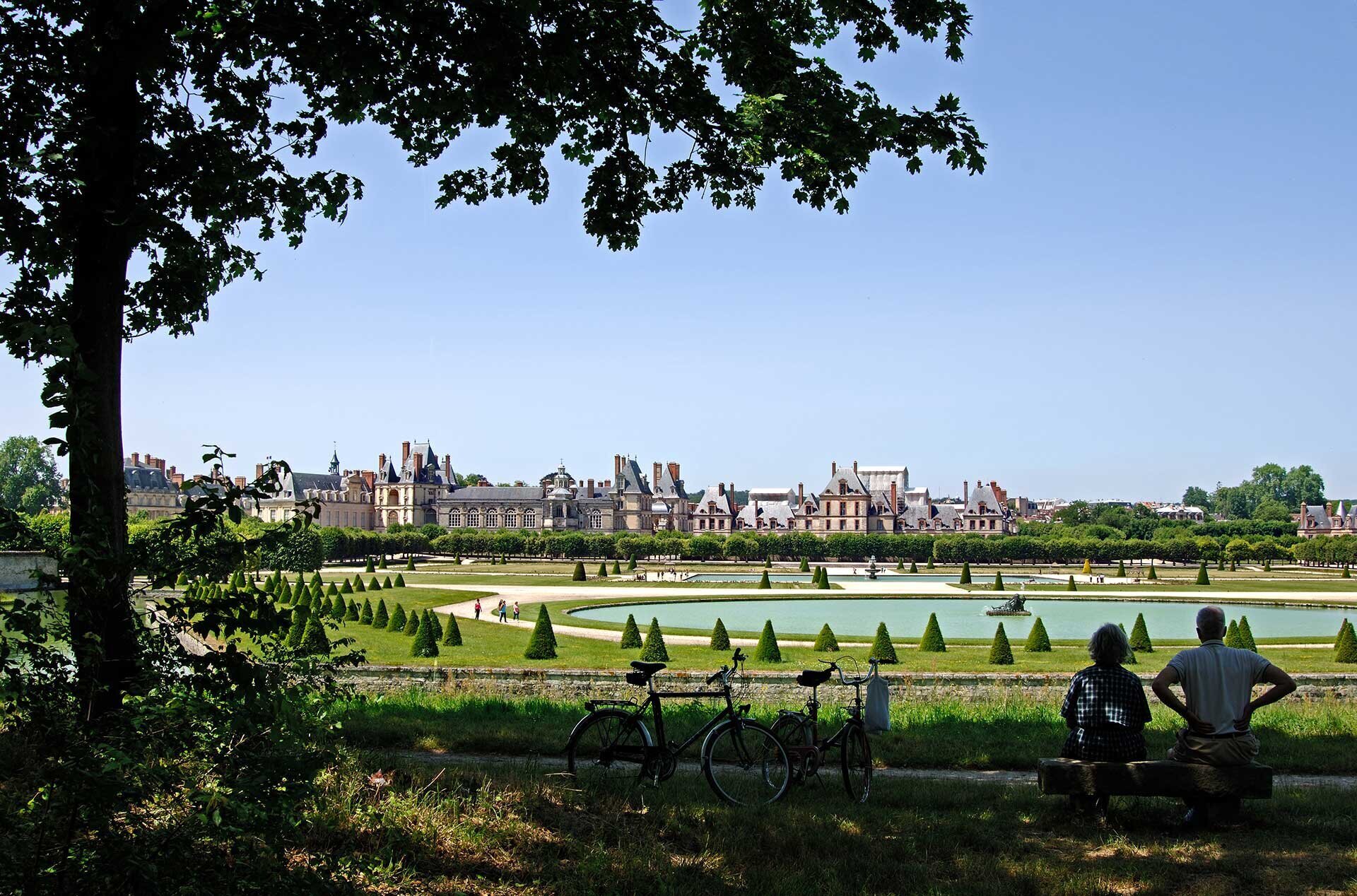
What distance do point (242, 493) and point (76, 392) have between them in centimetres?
50

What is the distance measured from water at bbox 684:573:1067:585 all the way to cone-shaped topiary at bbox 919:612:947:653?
22887 millimetres

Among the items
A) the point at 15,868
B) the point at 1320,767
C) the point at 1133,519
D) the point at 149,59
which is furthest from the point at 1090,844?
the point at 1133,519

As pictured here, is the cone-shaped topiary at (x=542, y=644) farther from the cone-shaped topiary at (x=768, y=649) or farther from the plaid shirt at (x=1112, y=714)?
the plaid shirt at (x=1112, y=714)

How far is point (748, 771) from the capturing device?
6.00 m

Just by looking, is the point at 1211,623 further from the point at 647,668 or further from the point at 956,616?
the point at 956,616

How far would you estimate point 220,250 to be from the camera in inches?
227

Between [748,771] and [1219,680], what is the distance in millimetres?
2477

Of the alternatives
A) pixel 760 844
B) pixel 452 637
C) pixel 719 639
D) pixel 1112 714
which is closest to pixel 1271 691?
pixel 1112 714

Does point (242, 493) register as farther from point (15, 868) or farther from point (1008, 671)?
point (1008, 671)

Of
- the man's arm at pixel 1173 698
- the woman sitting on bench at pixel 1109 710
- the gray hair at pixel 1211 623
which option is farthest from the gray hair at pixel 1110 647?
the gray hair at pixel 1211 623

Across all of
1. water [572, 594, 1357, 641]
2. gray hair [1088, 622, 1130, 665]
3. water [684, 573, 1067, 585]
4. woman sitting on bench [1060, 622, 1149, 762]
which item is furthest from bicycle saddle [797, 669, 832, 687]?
water [684, 573, 1067, 585]

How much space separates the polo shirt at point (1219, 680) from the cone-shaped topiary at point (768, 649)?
12091 mm

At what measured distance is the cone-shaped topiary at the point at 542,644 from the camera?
17938 mm

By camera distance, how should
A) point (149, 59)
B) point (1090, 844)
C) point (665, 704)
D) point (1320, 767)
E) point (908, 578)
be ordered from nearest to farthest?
point (149, 59) → point (1090, 844) → point (1320, 767) → point (665, 704) → point (908, 578)
